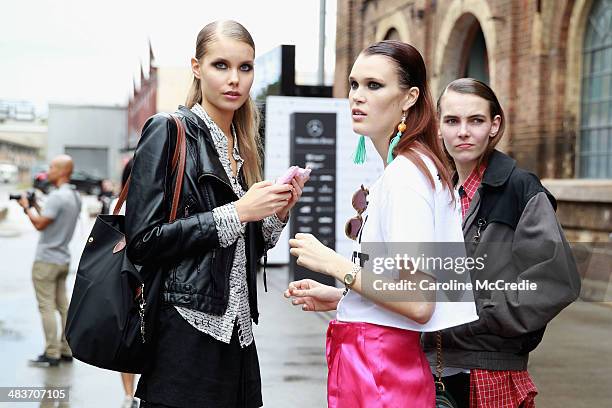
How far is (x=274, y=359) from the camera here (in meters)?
7.75

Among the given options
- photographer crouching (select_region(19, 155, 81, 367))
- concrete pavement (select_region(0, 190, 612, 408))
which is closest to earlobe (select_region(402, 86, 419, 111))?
concrete pavement (select_region(0, 190, 612, 408))

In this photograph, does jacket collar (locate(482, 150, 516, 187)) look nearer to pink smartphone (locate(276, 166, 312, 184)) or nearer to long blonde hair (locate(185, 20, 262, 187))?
pink smartphone (locate(276, 166, 312, 184))

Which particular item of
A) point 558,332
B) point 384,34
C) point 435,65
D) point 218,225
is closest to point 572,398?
point 558,332

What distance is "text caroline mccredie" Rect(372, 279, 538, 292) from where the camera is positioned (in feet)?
7.64

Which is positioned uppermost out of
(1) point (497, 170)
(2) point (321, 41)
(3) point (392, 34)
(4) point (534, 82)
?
(3) point (392, 34)

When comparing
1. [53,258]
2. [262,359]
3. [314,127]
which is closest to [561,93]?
[314,127]

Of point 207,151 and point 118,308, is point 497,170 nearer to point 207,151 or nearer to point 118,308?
point 207,151

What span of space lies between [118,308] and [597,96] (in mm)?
11113

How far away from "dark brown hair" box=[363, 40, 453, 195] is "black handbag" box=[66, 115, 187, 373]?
28.6 inches

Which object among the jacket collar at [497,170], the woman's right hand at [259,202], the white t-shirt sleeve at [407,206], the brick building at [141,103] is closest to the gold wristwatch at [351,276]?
the white t-shirt sleeve at [407,206]

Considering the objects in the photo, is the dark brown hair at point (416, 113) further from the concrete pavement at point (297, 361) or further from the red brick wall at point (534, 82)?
the red brick wall at point (534, 82)

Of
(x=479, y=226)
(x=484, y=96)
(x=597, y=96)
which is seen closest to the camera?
(x=479, y=226)

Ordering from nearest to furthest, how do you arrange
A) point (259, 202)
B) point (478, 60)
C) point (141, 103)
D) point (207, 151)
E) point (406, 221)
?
point (406, 221), point (259, 202), point (207, 151), point (478, 60), point (141, 103)

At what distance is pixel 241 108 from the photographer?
3.12 meters
